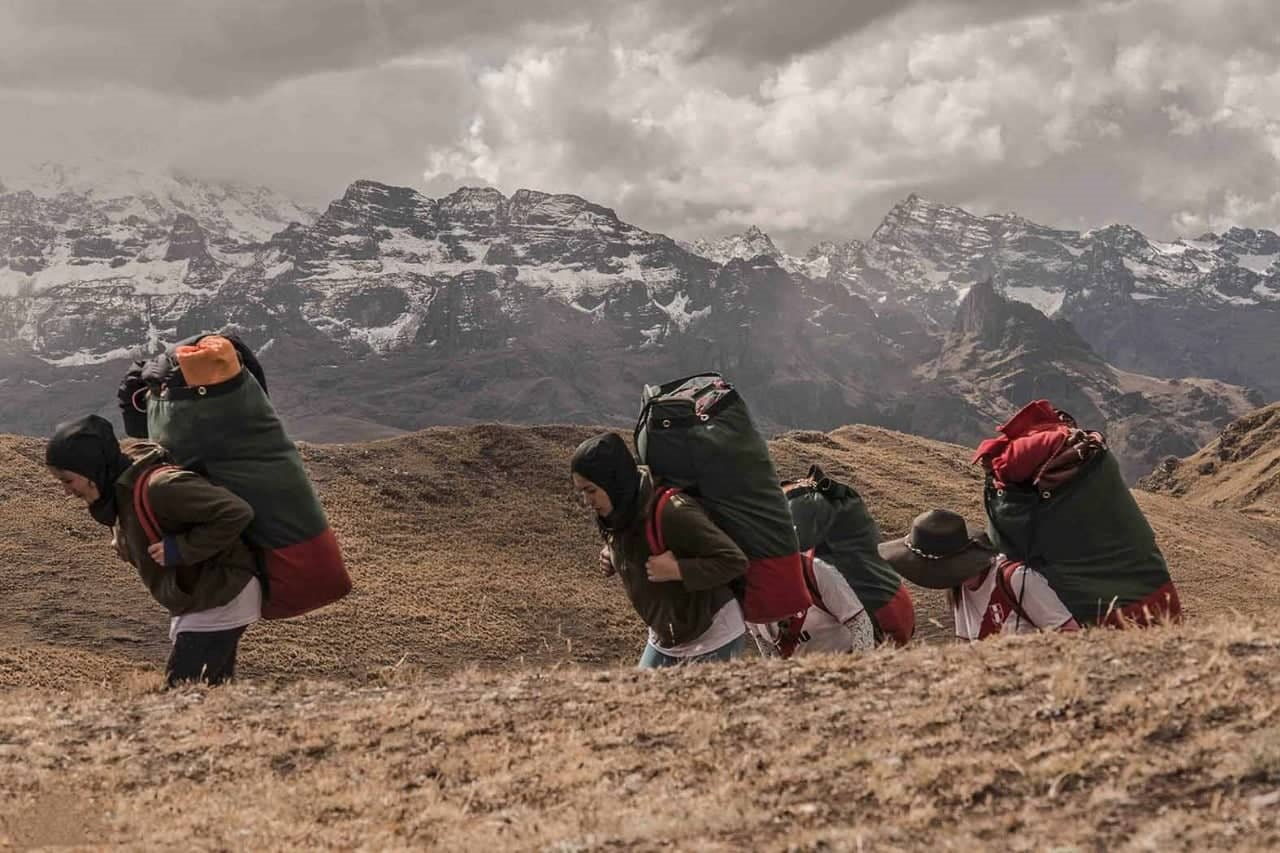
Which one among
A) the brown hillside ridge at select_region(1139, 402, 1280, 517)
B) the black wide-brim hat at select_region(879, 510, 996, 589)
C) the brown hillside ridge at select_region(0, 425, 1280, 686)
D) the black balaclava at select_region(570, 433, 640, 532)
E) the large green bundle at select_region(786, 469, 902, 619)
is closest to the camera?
the black balaclava at select_region(570, 433, 640, 532)

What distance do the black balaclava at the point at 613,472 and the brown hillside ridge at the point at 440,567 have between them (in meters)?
5.67

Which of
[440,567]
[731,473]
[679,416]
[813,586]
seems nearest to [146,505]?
[679,416]

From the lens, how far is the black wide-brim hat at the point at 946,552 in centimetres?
1088

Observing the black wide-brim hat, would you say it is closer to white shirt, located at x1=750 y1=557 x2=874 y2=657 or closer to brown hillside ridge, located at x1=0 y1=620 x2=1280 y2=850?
white shirt, located at x1=750 y1=557 x2=874 y2=657

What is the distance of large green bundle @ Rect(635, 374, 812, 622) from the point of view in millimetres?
9461

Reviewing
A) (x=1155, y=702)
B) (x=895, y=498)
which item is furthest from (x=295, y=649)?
(x=895, y=498)

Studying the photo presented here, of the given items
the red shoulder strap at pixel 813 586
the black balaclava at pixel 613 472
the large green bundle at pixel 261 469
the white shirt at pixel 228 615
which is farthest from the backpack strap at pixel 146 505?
the red shoulder strap at pixel 813 586

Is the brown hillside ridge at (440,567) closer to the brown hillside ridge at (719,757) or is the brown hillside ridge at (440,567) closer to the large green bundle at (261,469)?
the large green bundle at (261,469)

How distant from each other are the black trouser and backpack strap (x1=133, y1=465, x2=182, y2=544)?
0.95 metres

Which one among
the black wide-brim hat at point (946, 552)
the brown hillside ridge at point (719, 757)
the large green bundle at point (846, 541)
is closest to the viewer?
the brown hillside ridge at point (719, 757)

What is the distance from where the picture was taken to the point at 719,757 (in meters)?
6.92

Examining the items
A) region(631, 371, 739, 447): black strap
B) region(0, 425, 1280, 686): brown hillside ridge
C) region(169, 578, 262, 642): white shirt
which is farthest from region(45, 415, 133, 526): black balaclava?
region(0, 425, 1280, 686): brown hillside ridge

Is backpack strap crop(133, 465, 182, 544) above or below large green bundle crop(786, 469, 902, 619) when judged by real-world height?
above

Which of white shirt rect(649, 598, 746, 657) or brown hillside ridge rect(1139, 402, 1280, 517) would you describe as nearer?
white shirt rect(649, 598, 746, 657)
